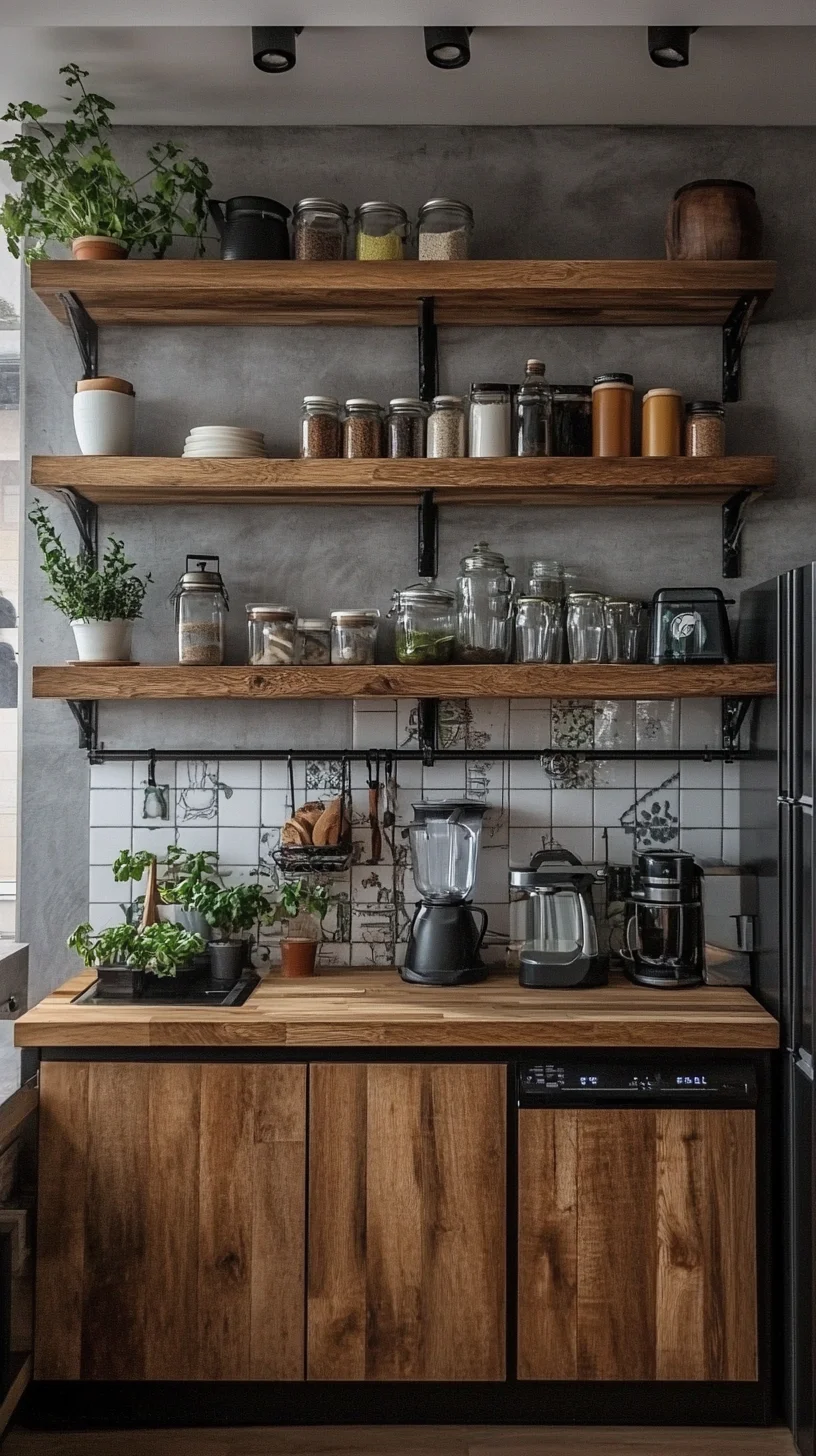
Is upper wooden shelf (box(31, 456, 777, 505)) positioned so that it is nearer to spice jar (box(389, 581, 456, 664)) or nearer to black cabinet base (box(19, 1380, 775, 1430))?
spice jar (box(389, 581, 456, 664))

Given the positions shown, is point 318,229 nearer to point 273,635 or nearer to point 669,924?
point 273,635

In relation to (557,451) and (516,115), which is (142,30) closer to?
(516,115)

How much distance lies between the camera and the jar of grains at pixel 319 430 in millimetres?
2691

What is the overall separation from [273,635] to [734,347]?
1.33 m

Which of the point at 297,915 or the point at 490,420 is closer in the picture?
the point at 490,420

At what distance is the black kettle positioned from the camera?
2.69 m

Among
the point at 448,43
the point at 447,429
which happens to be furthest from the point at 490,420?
the point at 448,43

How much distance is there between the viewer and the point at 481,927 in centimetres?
283

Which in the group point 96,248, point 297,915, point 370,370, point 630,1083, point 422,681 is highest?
point 96,248

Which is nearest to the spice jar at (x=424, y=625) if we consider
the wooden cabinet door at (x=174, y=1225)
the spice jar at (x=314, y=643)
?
the spice jar at (x=314, y=643)

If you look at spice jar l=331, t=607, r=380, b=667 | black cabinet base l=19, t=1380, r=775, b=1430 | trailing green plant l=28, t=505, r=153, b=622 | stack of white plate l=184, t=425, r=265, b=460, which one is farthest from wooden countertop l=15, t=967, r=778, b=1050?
stack of white plate l=184, t=425, r=265, b=460

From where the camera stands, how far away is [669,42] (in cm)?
240

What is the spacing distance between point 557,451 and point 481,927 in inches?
45.7

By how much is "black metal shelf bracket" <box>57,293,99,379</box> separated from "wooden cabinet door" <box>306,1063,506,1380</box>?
71.8 inches
